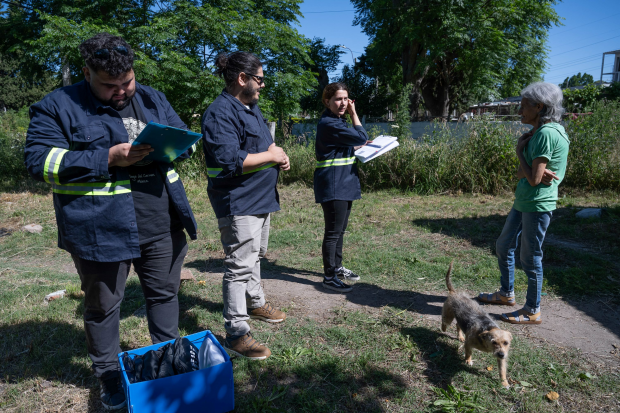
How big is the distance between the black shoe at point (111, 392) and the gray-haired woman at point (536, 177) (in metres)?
3.12

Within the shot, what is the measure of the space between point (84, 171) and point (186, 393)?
52.6 inches

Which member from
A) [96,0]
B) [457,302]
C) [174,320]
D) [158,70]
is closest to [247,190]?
[174,320]

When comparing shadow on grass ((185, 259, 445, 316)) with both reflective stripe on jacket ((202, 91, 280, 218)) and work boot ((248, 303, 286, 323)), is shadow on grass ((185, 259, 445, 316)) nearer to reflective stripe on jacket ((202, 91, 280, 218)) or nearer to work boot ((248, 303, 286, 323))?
work boot ((248, 303, 286, 323))

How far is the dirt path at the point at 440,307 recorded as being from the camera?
129 inches

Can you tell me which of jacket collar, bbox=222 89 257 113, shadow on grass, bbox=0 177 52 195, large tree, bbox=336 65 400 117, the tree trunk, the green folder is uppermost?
large tree, bbox=336 65 400 117

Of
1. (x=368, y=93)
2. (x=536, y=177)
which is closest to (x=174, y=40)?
(x=536, y=177)

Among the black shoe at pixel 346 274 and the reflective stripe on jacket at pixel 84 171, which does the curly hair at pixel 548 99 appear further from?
the reflective stripe on jacket at pixel 84 171

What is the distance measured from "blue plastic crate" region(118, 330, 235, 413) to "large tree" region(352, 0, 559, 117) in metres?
23.0

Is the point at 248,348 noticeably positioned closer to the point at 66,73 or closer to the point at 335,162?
the point at 335,162

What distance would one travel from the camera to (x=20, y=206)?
29.0 ft

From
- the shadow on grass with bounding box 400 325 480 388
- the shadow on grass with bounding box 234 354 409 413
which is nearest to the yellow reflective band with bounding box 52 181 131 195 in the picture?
the shadow on grass with bounding box 234 354 409 413

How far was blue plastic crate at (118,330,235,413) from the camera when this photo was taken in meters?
2.11

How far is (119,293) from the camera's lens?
7.86ft

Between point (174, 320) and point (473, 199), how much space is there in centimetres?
737
